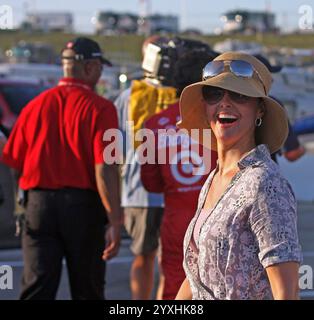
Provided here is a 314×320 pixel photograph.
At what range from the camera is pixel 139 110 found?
634cm

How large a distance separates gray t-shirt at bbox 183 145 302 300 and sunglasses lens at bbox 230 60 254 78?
27cm

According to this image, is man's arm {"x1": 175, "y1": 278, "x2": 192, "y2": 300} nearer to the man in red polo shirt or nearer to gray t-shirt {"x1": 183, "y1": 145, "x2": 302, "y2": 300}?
gray t-shirt {"x1": 183, "y1": 145, "x2": 302, "y2": 300}

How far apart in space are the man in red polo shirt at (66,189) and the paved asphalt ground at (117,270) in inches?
54.0

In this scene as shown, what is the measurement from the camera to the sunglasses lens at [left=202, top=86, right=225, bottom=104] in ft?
11.2

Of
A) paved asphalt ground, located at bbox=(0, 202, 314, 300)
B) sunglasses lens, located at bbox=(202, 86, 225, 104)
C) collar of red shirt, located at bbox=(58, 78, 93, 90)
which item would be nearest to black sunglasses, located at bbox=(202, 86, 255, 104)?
sunglasses lens, located at bbox=(202, 86, 225, 104)

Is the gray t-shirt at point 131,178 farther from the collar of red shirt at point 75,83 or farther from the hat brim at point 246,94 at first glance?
the hat brim at point 246,94

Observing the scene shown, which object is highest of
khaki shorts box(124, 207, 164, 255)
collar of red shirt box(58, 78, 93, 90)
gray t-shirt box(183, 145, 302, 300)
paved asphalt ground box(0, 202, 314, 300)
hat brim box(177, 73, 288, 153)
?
hat brim box(177, 73, 288, 153)

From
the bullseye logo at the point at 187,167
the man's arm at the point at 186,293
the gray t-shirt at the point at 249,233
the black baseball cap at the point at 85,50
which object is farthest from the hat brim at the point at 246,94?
the black baseball cap at the point at 85,50

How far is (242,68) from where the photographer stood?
3377mm

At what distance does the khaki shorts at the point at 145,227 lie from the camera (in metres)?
6.54

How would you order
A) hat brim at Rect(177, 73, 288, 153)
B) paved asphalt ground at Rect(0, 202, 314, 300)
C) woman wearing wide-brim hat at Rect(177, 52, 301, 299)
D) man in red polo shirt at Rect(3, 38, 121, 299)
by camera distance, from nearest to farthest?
woman wearing wide-brim hat at Rect(177, 52, 301, 299), hat brim at Rect(177, 73, 288, 153), man in red polo shirt at Rect(3, 38, 121, 299), paved asphalt ground at Rect(0, 202, 314, 300)

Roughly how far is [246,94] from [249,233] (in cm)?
49

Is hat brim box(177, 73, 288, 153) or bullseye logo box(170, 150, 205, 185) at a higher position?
hat brim box(177, 73, 288, 153)

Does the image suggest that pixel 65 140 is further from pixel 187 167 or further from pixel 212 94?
pixel 212 94
